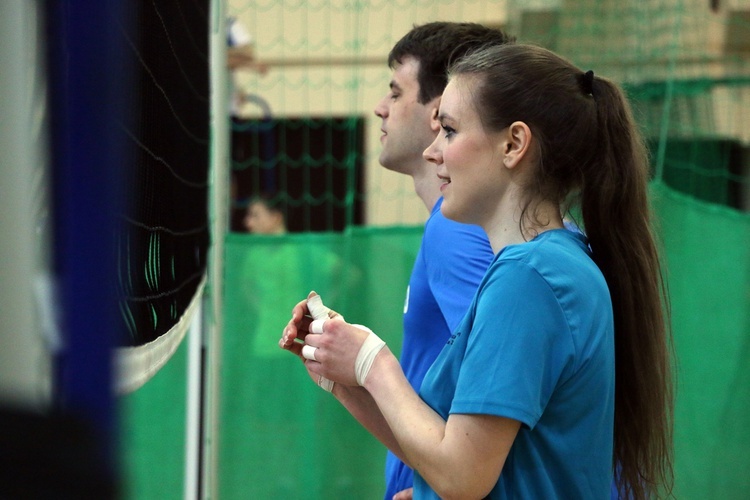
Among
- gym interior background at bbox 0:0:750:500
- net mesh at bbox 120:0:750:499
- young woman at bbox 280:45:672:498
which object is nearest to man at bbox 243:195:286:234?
gym interior background at bbox 0:0:750:500

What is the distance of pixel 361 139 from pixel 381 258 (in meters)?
2.62

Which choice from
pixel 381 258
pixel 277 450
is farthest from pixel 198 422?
pixel 381 258

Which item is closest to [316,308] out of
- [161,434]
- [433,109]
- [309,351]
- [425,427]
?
[309,351]

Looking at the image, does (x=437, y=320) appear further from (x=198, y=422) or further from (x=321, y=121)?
(x=321, y=121)

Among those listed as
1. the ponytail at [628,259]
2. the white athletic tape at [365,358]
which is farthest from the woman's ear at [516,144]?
the white athletic tape at [365,358]

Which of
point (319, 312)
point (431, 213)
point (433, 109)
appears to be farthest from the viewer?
point (433, 109)

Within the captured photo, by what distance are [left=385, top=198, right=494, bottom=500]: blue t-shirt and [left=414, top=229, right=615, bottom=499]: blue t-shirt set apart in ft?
1.41

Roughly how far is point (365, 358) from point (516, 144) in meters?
0.38

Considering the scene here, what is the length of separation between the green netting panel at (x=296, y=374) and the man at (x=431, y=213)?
4.68 feet

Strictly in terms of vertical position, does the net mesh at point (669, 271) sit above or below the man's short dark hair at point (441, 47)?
below

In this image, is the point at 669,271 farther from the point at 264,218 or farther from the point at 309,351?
the point at 309,351

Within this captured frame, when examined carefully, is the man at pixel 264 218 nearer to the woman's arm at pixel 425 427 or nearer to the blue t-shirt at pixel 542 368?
the woman's arm at pixel 425 427

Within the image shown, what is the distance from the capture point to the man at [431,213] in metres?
1.84

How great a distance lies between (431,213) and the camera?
2.18 meters
